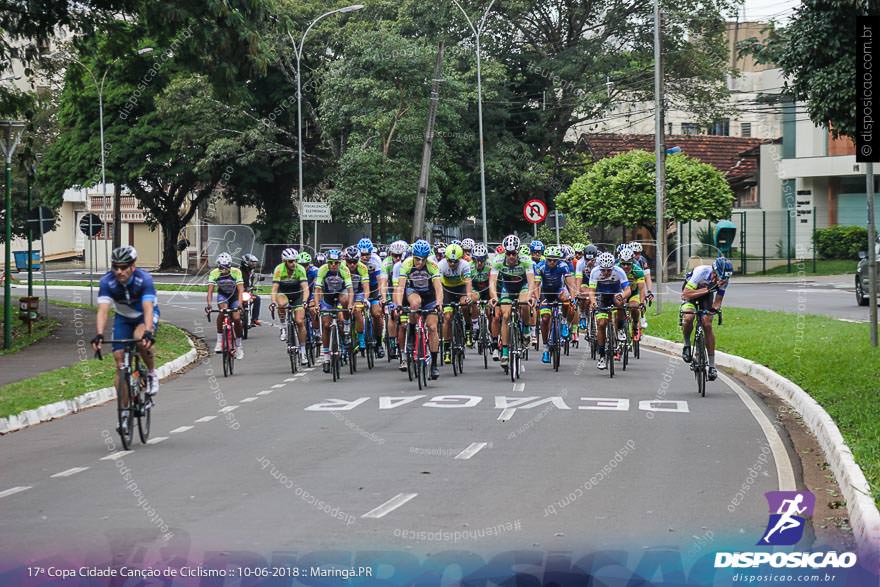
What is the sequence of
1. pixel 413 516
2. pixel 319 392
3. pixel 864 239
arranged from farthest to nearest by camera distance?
pixel 864 239
pixel 319 392
pixel 413 516

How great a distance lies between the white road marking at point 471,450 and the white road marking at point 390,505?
6.50ft

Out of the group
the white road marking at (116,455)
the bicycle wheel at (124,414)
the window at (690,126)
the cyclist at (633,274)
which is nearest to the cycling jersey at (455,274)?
the cyclist at (633,274)

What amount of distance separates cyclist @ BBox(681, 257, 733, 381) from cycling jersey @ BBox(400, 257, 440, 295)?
143 inches

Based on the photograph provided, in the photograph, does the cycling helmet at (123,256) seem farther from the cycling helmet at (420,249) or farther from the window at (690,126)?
the window at (690,126)

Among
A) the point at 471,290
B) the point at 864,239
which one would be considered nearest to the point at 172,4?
the point at 471,290

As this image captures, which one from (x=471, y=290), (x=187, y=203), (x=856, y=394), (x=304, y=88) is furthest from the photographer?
(x=187, y=203)

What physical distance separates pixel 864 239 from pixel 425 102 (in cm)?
1827

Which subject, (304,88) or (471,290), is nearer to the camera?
(471,290)

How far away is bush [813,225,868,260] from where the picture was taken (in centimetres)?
5272

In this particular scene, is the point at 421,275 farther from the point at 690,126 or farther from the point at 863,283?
the point at 690,126

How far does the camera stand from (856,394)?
49.5ft

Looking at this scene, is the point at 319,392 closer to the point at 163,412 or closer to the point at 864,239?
the point at 163,412

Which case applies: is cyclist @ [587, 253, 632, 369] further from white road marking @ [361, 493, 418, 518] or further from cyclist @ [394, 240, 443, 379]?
white road marking @ [361, 493, 418, 518]

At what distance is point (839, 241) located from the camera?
53.2 meters
